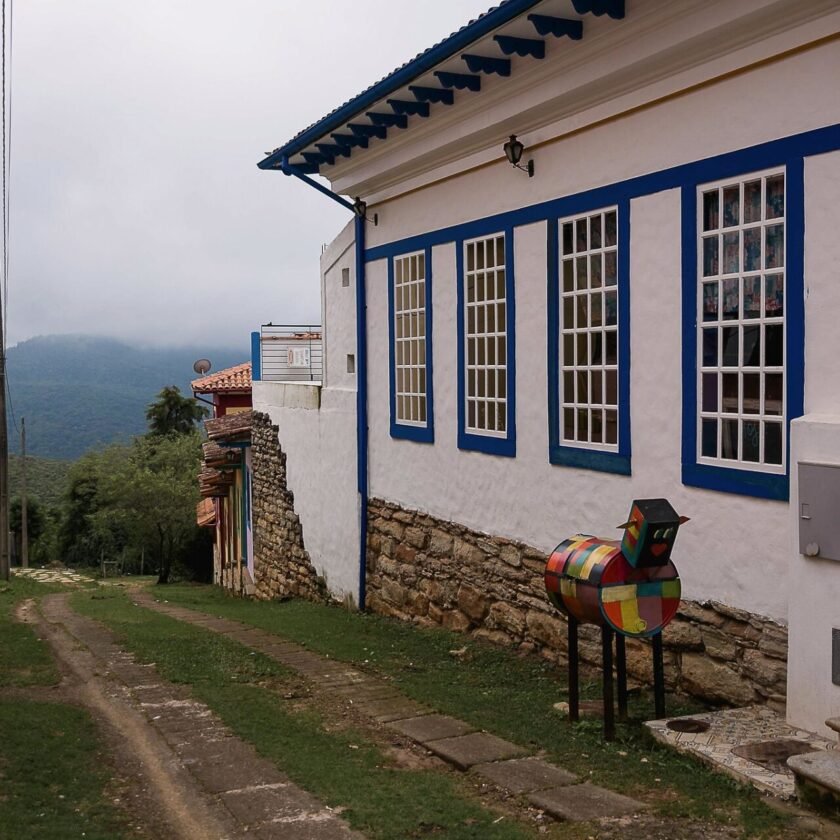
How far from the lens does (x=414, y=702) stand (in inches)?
277

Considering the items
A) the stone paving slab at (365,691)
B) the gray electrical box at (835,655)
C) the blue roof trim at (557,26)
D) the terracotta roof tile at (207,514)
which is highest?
the blue roof trim at (557,26)

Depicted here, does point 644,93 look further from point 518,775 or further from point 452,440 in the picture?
point 518,775

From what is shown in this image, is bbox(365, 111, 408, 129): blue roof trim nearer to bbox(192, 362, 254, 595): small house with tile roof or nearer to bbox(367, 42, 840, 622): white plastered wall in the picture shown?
bbox(367, 42, 840, 622): white plastered wall

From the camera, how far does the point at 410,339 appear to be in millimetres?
10555

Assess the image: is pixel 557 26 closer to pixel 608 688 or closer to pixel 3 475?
pixel 608 688

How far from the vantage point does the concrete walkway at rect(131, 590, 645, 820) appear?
16.0 ft

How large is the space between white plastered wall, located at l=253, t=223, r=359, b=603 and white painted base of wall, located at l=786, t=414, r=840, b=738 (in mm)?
6667

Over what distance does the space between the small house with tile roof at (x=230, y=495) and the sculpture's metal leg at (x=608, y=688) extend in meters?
12.2

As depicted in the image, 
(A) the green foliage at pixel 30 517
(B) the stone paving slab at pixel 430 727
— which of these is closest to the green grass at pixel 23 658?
(B) the stone paving slab at pixel 430 727

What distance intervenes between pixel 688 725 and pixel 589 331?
120 inches

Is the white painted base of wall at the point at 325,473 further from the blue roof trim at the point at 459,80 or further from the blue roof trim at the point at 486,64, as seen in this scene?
the blue roof trim at the point at 486,64

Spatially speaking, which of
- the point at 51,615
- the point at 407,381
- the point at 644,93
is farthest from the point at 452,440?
the point at 51,615

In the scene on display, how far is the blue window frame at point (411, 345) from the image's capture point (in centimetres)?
1013

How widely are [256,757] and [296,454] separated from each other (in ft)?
28.7
